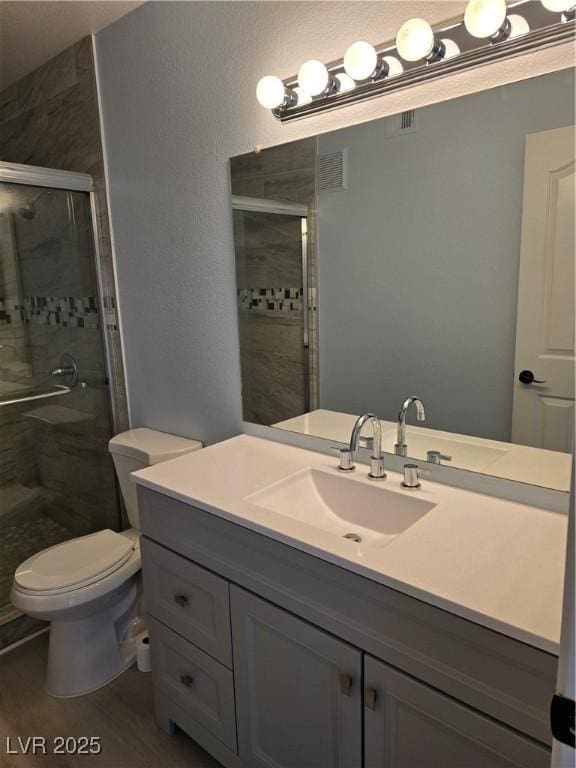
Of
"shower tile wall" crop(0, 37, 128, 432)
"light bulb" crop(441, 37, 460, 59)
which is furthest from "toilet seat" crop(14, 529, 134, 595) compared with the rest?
"light bulb" crop(441, 37, 460, 59)

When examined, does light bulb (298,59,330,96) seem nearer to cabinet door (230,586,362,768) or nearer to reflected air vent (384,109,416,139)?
reflected air vent (384,109,416,139)

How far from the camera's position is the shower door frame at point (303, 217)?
165 cm

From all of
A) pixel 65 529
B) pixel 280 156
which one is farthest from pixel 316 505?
pixel 65 529

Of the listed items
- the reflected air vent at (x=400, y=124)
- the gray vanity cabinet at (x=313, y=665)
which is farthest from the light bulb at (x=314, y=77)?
the gray vanity cabinet at (x=313, y=665)

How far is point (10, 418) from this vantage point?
2428mm

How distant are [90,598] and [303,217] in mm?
1453

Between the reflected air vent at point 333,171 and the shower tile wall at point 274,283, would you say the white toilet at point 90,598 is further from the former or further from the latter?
the reflected air vent at point 333,171

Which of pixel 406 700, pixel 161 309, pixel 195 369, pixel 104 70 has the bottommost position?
pixel 406 700

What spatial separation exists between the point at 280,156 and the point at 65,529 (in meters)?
2.01

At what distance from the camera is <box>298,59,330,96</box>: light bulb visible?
141 cm

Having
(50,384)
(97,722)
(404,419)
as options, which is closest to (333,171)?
(404,419)

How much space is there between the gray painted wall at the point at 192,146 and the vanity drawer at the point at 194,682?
751 mm

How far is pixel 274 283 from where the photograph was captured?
1768 mm

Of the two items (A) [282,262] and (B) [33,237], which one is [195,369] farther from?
(B) [33,237]
